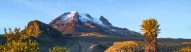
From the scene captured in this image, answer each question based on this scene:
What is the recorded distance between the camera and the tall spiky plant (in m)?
72.9

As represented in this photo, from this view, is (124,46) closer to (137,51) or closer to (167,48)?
(137,51)

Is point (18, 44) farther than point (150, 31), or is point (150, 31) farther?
point (150, 31)

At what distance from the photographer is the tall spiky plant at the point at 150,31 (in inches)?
2872

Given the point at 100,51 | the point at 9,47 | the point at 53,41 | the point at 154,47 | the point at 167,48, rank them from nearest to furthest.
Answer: the point at 9,47
the point at 154,47
the point at 167,48
the point at 100,51
the point at 53,41

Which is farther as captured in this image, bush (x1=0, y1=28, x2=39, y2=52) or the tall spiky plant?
the tall spiky plant

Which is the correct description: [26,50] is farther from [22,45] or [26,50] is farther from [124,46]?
[124,46]

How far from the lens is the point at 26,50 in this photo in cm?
5506

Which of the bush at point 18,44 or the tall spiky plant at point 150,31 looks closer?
the bush at point 18,44

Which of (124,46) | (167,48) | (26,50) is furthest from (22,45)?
(167,48)

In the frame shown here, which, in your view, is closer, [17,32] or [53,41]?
[17,32]

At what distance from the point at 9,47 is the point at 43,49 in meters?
114

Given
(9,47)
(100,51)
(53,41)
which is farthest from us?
(53,41)

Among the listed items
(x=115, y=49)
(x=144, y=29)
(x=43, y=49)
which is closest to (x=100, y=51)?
(x=43, y=49)

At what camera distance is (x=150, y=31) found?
2908 inches
